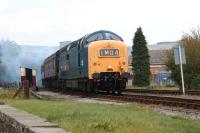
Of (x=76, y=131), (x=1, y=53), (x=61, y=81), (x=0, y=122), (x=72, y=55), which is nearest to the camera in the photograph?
(x=76, y=131)

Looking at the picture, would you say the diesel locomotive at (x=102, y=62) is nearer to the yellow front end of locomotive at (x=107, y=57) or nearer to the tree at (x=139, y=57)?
the yellow front end of locomotive at (x=107, y=57)

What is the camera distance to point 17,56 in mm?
90000

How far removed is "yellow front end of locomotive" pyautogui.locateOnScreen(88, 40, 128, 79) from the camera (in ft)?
99.6

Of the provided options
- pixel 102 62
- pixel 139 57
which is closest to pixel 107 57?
pixel 102 62

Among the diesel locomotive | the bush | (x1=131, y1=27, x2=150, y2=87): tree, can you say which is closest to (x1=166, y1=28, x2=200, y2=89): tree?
the bush

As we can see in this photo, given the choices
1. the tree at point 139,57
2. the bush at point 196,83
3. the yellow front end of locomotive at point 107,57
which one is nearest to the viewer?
the yellow front end of locomotive at point 107,57

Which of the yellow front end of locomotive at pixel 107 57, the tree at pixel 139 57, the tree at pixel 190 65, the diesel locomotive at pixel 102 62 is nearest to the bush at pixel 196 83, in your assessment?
the tree at pixel 190 65

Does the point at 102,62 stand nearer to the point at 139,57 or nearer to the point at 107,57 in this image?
the point at 107,57

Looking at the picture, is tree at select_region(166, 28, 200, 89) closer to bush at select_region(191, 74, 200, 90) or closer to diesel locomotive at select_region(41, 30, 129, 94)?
bush at select_region(191, 74, 200, 90)

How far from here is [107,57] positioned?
30.8m

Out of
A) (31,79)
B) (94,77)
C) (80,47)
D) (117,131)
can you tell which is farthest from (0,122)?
(31,79)

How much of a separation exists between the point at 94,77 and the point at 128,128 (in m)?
20.2

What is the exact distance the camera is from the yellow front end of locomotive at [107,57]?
30.4 m

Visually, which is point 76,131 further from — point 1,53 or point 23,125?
point 1,53
